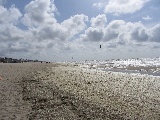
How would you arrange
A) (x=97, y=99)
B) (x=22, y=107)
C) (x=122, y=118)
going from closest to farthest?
(x=122, y=118) < (x=22, y=107) < (x=97, y=99)

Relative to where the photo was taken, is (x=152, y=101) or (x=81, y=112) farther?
(x=152, y=101)

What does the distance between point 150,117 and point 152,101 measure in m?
3.74

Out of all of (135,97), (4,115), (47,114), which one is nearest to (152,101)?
(135,97)

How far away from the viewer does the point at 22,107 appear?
1280 centimetres

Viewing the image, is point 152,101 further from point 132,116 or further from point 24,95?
point 24,95

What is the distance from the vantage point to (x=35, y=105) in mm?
13180

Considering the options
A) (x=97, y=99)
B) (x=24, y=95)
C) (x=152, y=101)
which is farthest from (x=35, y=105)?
(x=152, y=101)

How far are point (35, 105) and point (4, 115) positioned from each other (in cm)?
223

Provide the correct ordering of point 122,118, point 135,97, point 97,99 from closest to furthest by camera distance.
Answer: point 122,118 < point 97,99 < point 135,97

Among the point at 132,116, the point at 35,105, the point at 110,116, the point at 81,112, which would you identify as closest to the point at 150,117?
the point at 132,116

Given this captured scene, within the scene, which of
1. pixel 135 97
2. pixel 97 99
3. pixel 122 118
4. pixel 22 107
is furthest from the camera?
pixel 135 97

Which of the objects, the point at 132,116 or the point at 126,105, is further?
the point at 126,105

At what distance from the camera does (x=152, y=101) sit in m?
15.0

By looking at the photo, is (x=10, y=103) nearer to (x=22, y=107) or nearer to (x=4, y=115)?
(x=22, y=107)
